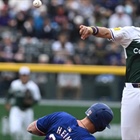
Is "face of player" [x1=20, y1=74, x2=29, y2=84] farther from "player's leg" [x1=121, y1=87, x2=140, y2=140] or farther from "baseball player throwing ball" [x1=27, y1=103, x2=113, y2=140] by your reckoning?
"baseball player throwing ball" [x1=27, y1=103, x2=113, y2=140]

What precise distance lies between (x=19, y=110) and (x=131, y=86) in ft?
23.4

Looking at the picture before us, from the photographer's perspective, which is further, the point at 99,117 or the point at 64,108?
the point at 64,108

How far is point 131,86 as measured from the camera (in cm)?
691

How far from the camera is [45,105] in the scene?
14.1 meters

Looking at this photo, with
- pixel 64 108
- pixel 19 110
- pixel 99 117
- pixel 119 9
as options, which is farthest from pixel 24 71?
pixel 99 117

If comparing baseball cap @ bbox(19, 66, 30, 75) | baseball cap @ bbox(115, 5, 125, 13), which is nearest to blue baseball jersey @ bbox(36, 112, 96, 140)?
baseball cap @ bbox(19, 66, 30, 75)

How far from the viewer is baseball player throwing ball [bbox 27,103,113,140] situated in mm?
5438

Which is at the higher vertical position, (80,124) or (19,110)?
(80,124)

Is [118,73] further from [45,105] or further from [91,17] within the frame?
[91,17]

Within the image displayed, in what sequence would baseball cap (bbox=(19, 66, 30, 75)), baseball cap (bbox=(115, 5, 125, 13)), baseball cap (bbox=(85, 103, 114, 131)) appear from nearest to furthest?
baseball cap (bbox=(85, 103, 114, 131)), baseball cap (bbox=(19, 66, 30, 75)), baseball cap (bbox=(115, 5, 125, 13))

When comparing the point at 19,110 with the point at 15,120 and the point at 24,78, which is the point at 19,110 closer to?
the point at 15,120

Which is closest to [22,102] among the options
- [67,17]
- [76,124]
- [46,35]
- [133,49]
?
[46,35]

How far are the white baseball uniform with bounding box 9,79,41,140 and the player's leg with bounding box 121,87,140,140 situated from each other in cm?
659

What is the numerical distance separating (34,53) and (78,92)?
1625 mm
